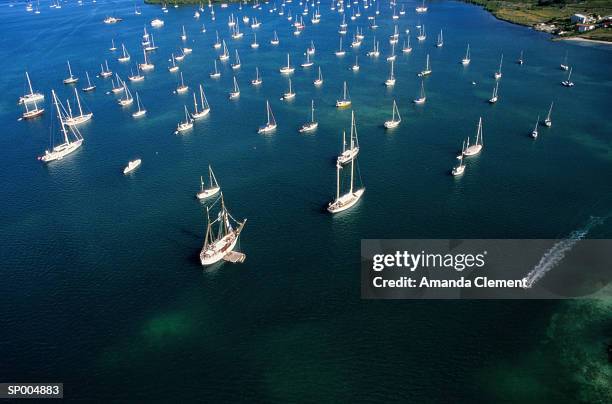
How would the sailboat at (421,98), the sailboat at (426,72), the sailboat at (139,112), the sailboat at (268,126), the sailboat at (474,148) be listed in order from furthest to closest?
the sailboat at (426,72) → the sailboat at (421,98) → the sailboat at (139,112) → the sailboat at (268,126) → the sailboat at (474,148)

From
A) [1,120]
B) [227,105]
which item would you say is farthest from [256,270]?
[1,120]

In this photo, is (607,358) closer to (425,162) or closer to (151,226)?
(425,162)

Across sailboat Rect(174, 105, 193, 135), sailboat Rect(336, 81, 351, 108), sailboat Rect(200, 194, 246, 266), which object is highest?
sailboat Rect(336, 81, 351, 108)

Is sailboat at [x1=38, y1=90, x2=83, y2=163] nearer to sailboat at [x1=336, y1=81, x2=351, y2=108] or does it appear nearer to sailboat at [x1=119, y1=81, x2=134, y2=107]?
sailboat at [x1=119, y1=81, x2=134, y2=107]

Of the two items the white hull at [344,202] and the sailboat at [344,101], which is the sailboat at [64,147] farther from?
the sailboat at [344,101]

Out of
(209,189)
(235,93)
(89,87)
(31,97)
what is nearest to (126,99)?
(89,87)

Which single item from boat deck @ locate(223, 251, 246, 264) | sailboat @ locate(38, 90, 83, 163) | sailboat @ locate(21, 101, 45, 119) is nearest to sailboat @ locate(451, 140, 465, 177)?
boat deck @ locate(223, 251, 246, 264)

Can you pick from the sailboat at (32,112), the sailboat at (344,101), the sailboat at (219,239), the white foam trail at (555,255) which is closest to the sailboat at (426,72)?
the sailboat at (344,101)
